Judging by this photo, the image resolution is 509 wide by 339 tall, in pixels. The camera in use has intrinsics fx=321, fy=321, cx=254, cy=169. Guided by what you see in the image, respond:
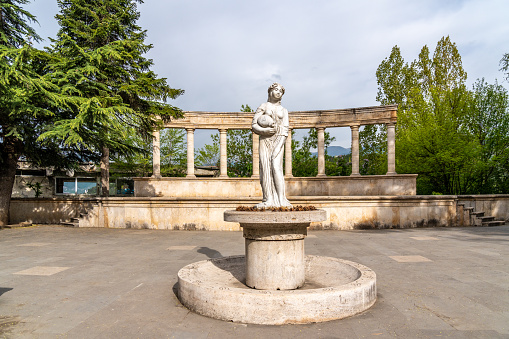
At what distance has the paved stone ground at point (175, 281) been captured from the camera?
4438 mm

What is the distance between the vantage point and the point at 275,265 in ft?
17.9

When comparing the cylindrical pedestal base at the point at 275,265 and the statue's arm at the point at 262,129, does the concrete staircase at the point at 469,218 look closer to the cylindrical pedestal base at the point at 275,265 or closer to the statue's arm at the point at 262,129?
the statue's arm at the point at 262,129

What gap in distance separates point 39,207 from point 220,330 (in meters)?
19.1

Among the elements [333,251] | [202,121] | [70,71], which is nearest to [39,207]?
[70,71]

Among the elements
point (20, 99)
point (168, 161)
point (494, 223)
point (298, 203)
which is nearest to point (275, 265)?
point (298, 203)

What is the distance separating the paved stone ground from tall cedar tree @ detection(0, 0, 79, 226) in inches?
230

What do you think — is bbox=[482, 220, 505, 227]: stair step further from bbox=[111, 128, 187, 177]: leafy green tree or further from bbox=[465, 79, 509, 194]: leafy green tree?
bbox=[111, 128, 187, 177]: leafy green tree

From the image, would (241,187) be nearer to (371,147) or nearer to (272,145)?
(272,145)

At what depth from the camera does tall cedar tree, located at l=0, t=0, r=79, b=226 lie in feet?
43.8

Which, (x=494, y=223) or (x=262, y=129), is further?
(x=494, y=223)

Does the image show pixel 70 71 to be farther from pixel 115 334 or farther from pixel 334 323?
pixel 334 323

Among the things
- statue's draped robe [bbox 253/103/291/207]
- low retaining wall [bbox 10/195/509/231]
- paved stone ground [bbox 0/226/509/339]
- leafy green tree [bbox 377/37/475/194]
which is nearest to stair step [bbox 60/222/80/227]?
low retaining wall [bbox 10/195/509/231]

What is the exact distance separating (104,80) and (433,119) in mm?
24556

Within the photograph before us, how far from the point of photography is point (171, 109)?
772 inches
